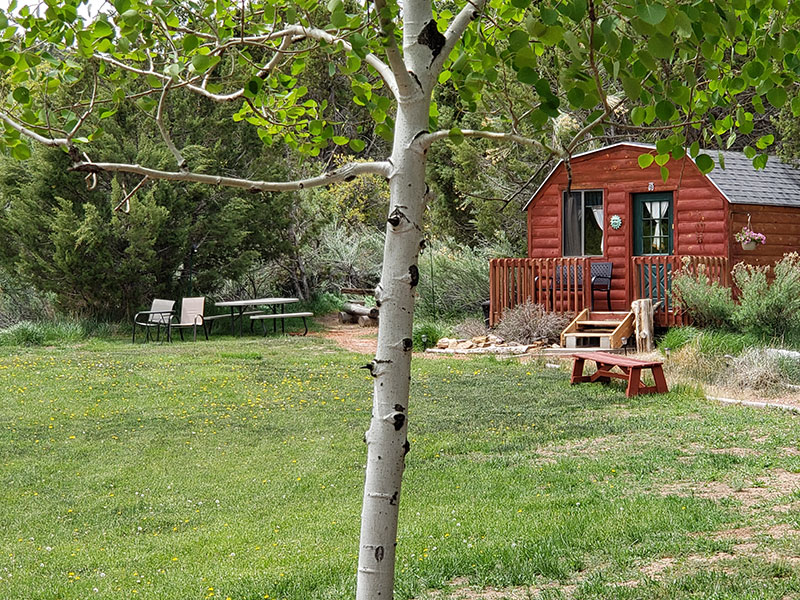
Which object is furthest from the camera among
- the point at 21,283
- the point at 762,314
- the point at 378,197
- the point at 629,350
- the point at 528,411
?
the point at 378,197

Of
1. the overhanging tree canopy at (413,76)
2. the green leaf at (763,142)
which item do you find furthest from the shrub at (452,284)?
the overhanging tree canopy at (413,76)

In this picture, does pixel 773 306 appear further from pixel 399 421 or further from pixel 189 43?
pixel 189 43

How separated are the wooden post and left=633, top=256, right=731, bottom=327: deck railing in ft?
2.11

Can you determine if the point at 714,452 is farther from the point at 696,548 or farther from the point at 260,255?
the point at 260,255

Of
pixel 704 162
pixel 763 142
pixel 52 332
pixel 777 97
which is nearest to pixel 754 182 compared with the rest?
pixel 52 332

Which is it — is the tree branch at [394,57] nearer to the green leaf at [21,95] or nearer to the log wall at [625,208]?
the green leaf at [21,95]

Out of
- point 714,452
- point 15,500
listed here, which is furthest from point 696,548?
point 15,500

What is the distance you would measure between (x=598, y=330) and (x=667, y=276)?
1.53 meters

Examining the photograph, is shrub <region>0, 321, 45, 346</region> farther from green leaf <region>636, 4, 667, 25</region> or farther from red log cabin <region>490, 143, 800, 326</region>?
green leaf <region>636, 4, 667, 25</region>

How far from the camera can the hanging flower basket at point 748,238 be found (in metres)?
16.5

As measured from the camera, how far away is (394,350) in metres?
2.81

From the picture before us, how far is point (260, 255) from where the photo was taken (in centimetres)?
2256

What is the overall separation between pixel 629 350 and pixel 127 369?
8.07m

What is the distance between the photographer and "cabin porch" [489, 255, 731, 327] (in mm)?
15953
